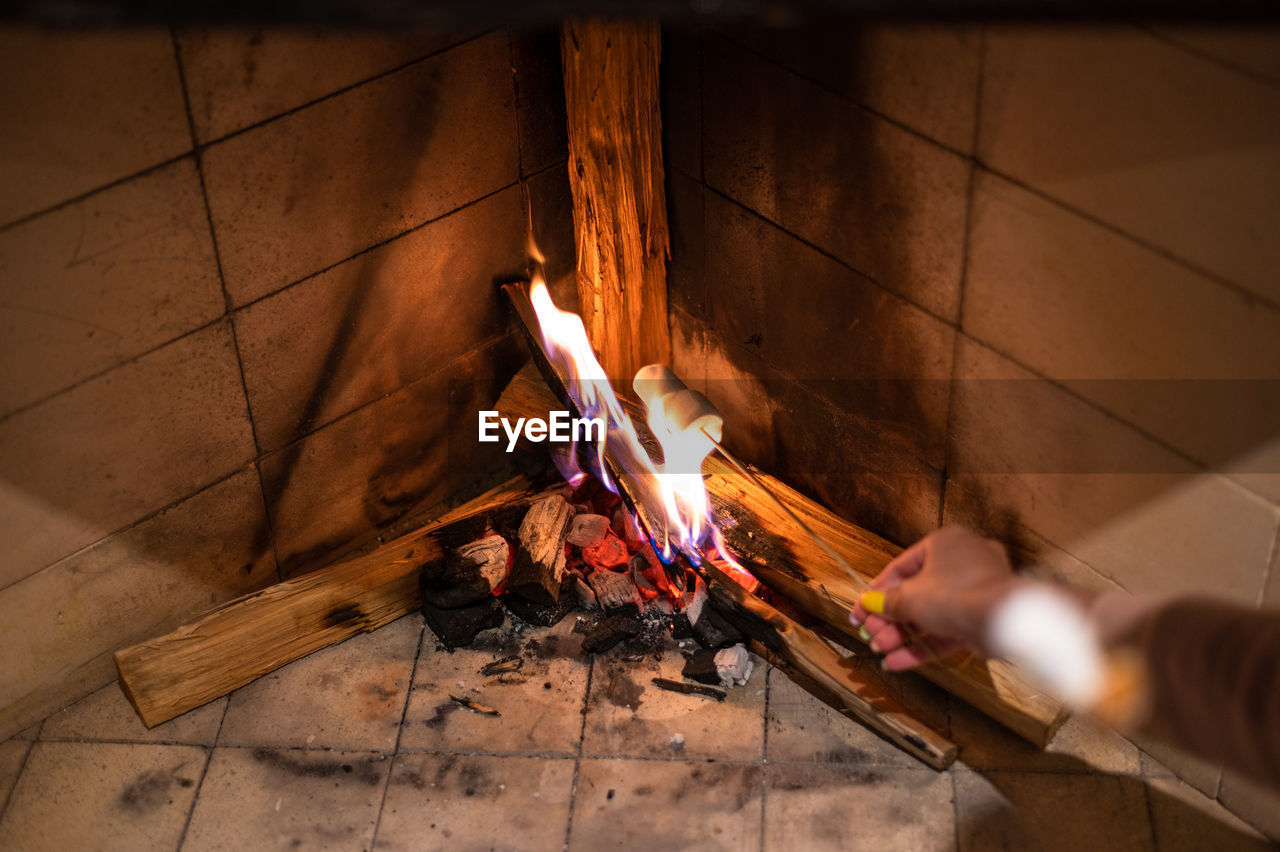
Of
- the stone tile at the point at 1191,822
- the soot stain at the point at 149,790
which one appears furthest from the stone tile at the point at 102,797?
the stone tile at the point at 1191,822

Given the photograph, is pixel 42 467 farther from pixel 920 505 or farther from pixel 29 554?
pixel 920 505

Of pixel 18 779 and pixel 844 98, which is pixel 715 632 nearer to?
pixel 844 98

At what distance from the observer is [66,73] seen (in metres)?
4.03

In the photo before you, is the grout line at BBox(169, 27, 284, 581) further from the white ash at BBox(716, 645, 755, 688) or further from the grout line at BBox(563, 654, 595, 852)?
the white ash at BBox(716, 645, 755, 688)

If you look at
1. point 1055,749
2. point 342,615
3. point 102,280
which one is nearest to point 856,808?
point 1055,749

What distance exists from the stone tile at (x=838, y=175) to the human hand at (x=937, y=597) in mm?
1126

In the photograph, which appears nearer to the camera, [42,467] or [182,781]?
[42,467]

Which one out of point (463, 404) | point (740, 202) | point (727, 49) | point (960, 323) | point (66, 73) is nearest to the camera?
point (66, 73)

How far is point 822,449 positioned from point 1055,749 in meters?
1.55

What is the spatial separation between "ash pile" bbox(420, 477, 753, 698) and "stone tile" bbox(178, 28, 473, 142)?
194 centimetres

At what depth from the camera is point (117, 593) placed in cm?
508

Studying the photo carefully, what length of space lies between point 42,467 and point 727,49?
299cm

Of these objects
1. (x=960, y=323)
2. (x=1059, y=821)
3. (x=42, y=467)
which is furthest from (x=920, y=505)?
(x=42, y=467)

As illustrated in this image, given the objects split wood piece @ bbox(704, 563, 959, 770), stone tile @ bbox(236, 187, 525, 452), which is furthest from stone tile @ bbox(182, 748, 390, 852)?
split wood piece @ bbox(704, 563, 959, 770)
